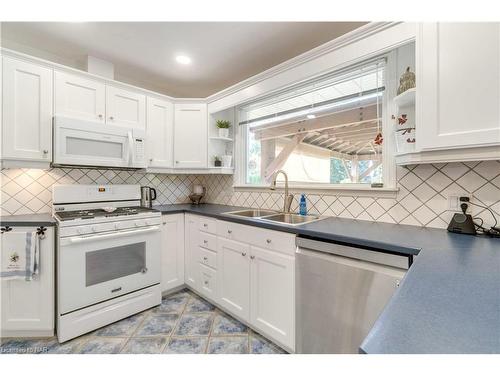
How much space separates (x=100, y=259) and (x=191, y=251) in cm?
84

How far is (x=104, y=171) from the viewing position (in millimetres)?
2566

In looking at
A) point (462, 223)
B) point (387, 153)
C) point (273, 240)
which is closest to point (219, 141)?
point (273, 240)

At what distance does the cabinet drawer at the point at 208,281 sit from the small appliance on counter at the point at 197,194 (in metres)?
1.03

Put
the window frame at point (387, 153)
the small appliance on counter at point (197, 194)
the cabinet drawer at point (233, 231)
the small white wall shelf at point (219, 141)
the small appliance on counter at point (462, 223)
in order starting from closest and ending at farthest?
the small appliance on counter at point (462, 223), the window frame at point (387, 153), the cabinet drawer at point (233, 231), the small white wall shelf at point (219, 141), the small appliance on counter at point (197, 194)

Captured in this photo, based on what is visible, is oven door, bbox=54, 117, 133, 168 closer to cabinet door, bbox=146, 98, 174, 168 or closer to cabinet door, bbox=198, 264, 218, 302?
cabinet door, bbox=146, 98, 174, 168

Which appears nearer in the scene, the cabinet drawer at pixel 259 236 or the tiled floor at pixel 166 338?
the cabinet drawer at pixel 259 236

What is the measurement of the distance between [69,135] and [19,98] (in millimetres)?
403

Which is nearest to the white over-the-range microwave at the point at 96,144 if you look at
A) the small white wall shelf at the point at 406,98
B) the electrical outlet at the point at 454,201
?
the small white wall shelf at the point at 406,98

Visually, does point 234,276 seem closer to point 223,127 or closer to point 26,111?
point 223,127

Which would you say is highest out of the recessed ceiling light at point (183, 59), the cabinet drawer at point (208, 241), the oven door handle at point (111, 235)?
the recessed ceiling light at point (183, 59)

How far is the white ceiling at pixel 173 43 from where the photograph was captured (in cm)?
192

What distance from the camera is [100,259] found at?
194 cm

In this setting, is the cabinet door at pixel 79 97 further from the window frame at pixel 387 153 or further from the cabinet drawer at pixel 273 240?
the window frame at pixel 387 153

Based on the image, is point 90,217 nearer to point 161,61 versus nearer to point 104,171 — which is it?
point 104,171
